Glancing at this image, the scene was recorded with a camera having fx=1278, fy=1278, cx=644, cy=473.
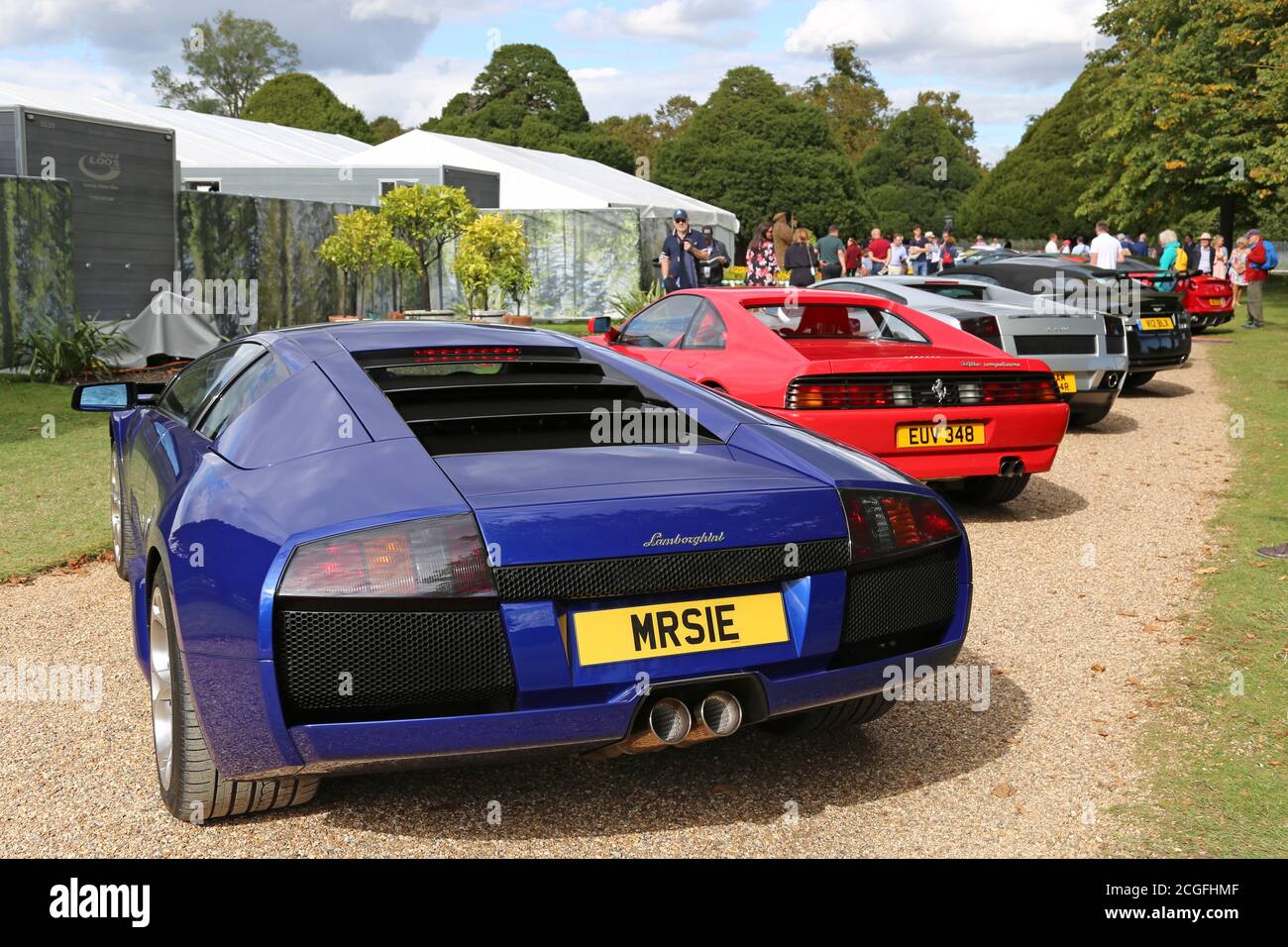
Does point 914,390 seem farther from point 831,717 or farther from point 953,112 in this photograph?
point 953,112

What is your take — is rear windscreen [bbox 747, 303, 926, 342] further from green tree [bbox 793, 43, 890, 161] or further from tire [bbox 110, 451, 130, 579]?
green tree [bbox 793, 43, 890, 161]

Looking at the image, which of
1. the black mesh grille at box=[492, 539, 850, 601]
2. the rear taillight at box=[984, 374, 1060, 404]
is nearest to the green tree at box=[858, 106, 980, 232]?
the rear taillight at box=[984, 374, 1060, 404]

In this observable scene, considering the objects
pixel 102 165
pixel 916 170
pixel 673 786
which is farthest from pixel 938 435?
pixel 916 170

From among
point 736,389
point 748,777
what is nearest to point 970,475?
point 736,389

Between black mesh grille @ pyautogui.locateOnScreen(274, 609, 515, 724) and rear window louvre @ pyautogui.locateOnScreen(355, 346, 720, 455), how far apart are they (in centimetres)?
60

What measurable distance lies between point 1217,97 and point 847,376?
32.3 metres

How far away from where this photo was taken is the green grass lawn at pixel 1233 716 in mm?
3424

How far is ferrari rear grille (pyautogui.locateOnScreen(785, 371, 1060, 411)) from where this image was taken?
7020 mm

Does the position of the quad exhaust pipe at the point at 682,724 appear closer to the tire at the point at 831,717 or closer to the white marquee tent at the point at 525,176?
the tire at the point at 831,717

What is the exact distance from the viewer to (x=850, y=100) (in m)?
103

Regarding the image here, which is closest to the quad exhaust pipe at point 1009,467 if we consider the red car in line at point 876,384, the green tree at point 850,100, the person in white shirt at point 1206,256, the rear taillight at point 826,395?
the red car in line at point 876,384

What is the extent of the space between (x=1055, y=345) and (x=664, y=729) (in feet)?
27.8

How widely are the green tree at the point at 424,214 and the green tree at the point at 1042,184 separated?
4951 cm
